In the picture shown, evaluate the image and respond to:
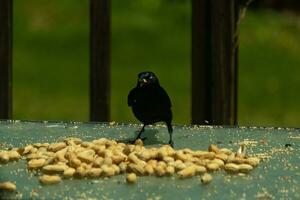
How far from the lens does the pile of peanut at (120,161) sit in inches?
81.0

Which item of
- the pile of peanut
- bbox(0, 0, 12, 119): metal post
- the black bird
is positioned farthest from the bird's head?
bbox(0, 0, 12, 119): metal post

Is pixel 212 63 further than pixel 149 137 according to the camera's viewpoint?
Yes

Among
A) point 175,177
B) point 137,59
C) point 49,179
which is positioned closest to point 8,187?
point 49,179

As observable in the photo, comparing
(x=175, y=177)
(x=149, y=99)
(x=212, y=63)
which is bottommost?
(x=175, y=177)

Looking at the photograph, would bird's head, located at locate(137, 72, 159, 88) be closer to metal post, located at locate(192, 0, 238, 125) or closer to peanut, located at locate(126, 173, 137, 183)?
peanut, located at locate(126, 173, 137, 183)

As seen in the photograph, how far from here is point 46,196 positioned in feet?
5.98

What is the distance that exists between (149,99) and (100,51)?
82cm

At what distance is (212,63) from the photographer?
3.26m

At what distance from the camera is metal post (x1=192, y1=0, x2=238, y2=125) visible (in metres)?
3.24

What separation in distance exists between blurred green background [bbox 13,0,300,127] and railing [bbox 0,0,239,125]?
340cm

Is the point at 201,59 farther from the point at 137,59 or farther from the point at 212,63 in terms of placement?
the point at 137,59

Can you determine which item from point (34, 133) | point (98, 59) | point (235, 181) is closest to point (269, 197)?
point (235, 181)

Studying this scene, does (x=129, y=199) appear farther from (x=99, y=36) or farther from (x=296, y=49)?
(x=296, y=49)

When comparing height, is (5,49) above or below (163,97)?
above
